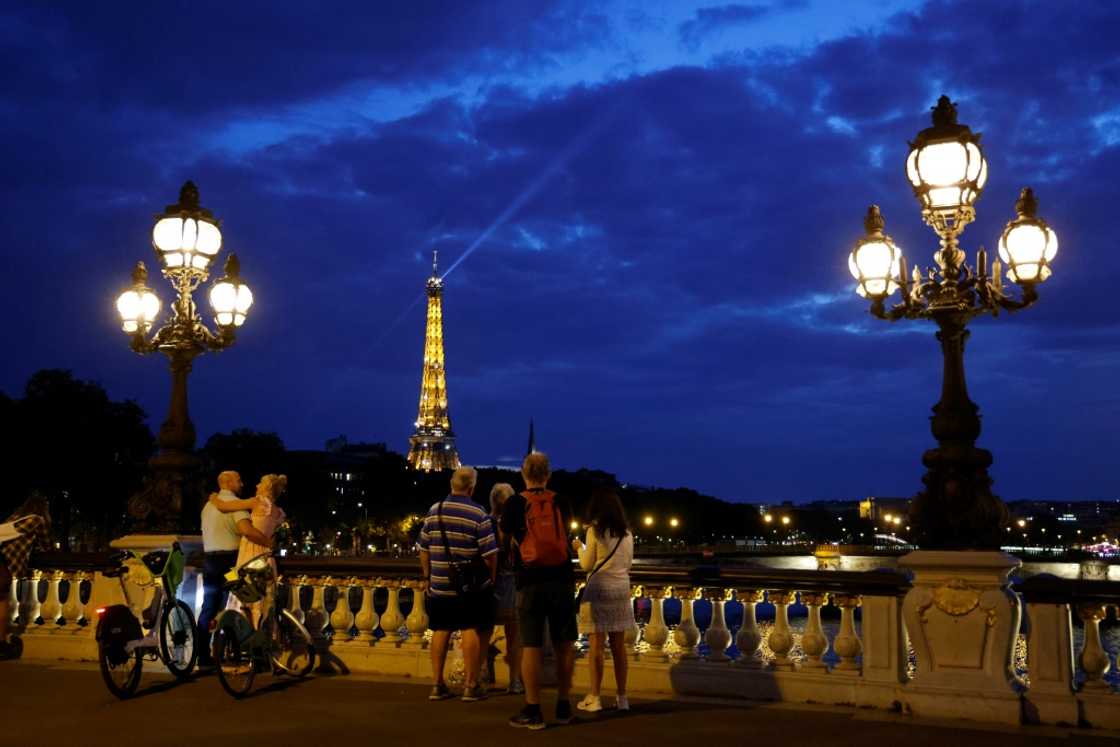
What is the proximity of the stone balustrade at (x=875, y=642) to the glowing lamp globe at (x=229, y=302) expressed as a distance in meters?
3.81

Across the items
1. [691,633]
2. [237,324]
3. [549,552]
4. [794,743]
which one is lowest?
[794,743]

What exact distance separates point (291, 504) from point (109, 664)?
88.7 meters

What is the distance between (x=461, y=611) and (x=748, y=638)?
264cm

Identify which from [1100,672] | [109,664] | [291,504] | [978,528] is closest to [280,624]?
[109,664]

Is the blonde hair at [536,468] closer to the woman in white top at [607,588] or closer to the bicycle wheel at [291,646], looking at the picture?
the woman in white top at [607,588]

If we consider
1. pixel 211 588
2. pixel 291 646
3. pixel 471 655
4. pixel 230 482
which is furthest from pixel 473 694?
pixel 211 588

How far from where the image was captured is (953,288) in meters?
10.7

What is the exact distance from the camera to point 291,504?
9775 centimetres

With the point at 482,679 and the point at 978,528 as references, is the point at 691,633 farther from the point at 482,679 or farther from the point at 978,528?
the point at 978,528

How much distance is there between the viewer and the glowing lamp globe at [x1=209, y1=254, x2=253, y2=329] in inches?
579

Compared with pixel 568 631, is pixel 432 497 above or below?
above

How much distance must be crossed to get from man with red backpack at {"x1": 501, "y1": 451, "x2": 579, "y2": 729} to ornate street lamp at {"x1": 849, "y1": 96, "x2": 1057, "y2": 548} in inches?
123

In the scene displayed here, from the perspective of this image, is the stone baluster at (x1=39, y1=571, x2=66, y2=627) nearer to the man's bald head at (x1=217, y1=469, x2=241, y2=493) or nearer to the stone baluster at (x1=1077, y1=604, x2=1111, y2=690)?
the man's bald head at (x1=217, y1=469, x2=241, y2=493)

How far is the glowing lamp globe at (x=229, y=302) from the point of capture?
14703 millimetres
